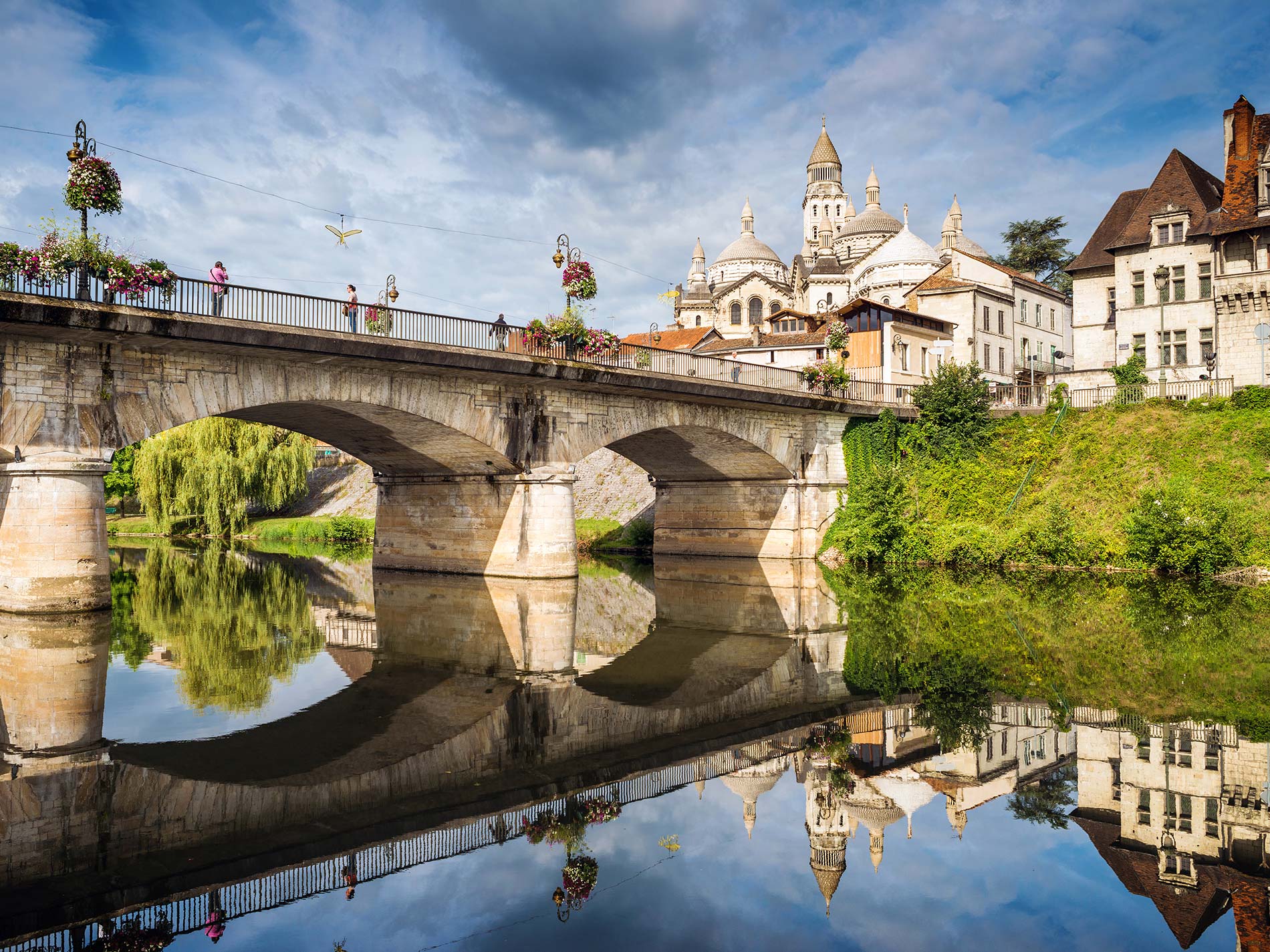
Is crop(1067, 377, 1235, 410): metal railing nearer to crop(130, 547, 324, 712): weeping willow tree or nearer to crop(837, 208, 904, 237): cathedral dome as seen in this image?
crop(130, 547, 324, 712): weeping willow tree

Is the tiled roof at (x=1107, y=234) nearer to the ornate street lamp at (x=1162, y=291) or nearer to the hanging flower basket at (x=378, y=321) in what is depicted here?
the ornate street lamp at (x=1162, y=291)

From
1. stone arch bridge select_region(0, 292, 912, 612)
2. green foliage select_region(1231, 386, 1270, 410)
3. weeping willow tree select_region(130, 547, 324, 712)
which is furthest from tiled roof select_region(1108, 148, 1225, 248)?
weeping willow tree select_region(130, 547, 324, 712)

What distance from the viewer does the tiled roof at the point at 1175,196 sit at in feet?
131

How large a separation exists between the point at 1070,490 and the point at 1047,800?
25.6 meters

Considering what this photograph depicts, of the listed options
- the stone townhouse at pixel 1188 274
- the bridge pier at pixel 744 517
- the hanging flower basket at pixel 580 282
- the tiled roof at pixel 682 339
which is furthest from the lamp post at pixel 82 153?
the tiled roof at pixel 682 339

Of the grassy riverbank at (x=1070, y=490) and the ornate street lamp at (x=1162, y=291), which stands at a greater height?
the ornate street lamp at (x=1162, y=291)

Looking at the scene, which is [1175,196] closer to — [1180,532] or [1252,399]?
[1252,399]

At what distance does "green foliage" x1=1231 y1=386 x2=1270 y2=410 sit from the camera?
3198 centimetres

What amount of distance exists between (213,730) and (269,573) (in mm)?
22399

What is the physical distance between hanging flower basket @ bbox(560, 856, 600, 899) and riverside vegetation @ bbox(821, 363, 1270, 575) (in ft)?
80.5

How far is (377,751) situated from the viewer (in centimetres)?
1034

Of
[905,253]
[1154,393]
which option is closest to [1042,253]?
[905,253]

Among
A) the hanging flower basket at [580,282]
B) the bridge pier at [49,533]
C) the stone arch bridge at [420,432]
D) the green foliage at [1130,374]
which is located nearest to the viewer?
the bridge pier at [49,533]

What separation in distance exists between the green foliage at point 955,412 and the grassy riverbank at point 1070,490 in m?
0.47
